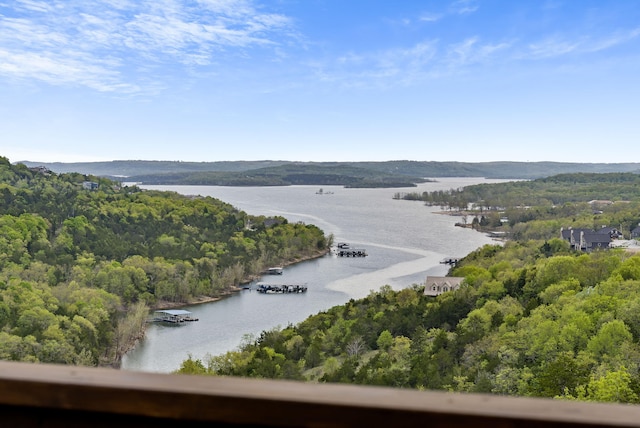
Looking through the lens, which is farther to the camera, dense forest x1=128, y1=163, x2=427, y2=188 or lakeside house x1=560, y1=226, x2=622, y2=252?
dense forest x1=128, y1=163, x2=427, y2=188

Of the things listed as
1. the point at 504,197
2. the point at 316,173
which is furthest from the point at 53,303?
the point at 316,173

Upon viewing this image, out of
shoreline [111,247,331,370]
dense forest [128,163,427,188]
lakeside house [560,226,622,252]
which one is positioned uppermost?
dense forest [128,163,427,188]

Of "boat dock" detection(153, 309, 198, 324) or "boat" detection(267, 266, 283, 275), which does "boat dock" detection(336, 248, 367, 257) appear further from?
"boat dock" detection(153, 309, 198, 324)

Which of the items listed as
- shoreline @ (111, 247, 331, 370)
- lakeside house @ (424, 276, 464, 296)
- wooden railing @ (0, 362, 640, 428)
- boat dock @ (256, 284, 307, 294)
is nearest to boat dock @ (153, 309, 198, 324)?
shoreline @ (111, 247, 331, 370)

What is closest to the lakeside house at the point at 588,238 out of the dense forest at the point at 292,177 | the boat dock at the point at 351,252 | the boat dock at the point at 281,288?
the boat dock at the point at 351,252

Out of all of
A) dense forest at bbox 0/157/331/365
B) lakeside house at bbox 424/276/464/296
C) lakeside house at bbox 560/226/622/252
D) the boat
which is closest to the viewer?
dense forest at bbox 0/157/331/365

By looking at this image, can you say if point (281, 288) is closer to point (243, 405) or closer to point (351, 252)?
point (351, 252)

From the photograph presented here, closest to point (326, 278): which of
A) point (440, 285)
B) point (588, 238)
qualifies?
point (440, 285)
